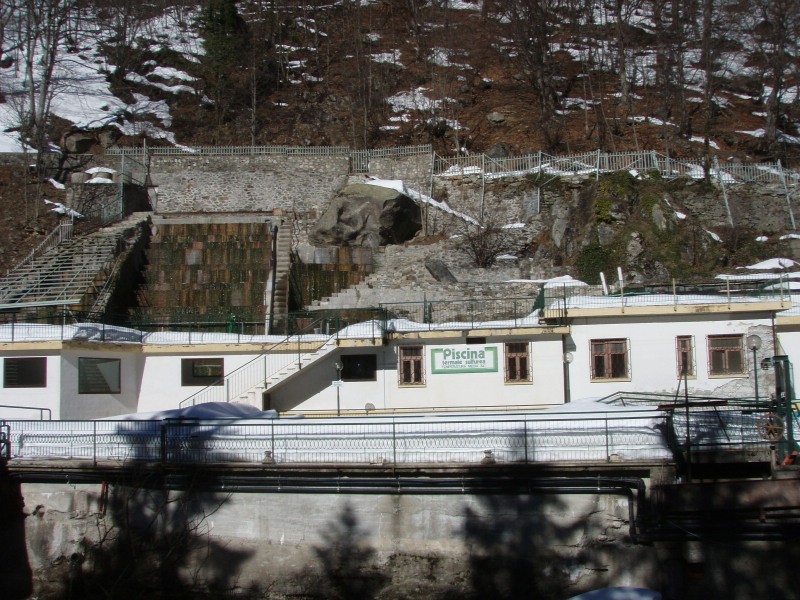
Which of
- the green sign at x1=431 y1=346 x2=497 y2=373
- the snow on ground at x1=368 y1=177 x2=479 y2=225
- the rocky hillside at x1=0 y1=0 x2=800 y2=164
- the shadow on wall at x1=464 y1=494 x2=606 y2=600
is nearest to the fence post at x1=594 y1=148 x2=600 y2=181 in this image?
the snow on ground at x1=368 y1=177 x2=479 y2=225

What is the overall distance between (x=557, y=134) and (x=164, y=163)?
20993 millimetres

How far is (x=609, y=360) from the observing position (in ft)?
62.4

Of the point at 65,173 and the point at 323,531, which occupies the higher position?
the point at 65,173

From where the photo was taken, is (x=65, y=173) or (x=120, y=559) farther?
(x=65, y=173)

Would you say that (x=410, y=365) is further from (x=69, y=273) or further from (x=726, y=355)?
(x=69, y=273)

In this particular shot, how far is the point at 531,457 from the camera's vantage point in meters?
11.9

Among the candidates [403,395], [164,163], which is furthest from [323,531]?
[164,163]

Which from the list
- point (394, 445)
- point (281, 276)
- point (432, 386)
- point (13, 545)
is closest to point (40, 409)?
point (13, 545)

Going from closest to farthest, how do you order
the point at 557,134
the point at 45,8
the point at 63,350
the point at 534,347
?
1. the point at 63,350
2. the point at 534,347
3. the point at 557,134
4. the point at 45,8

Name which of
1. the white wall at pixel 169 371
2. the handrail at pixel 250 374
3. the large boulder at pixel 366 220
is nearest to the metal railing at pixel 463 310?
the handrail at pixel 250 374

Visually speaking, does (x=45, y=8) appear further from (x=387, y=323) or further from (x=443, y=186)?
(x=387, y=323)

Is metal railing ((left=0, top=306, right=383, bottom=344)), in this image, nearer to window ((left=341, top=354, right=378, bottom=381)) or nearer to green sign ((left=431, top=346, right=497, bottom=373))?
window ((left=341, top=354, right=378, bottom=381))

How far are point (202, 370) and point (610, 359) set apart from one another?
10.5 meters

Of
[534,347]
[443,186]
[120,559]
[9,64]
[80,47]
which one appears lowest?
[120,559]
